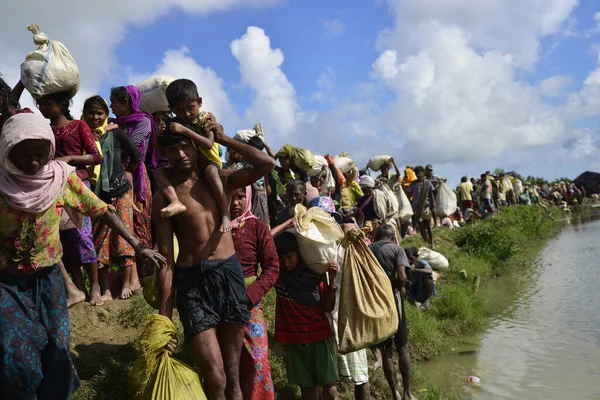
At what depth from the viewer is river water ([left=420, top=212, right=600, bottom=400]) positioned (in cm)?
622

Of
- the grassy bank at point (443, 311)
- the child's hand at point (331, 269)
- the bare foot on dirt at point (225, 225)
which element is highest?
the bare foot on dirt at point (225, 225)

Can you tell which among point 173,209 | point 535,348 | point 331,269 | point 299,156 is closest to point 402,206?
point 535,348

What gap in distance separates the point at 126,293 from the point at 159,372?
81.1 inches

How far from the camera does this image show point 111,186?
4.39m

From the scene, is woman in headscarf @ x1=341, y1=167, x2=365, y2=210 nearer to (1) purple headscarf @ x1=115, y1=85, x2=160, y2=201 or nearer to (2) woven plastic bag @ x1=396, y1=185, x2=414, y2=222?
(2) woven plastic bag @ x1=396, y1=185, x2=414, y2=222

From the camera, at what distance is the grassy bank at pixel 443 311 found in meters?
3.81

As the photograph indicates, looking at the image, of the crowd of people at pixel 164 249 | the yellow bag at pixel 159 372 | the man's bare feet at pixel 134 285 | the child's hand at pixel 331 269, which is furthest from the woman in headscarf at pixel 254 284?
the man's bare feet at pixel 134 285

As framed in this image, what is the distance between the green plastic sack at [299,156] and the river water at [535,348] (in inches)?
119

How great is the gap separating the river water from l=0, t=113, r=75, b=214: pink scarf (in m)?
5.15

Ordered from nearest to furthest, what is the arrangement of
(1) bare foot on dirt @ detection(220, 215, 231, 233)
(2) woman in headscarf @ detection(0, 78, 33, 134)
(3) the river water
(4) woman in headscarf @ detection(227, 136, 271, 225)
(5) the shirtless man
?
1. (5) the shirtless man
2. (1) bare foot on dirt @ detection(220, 215, 231, 233)
3. (2) woman in headscarf @ detection(0, 78, 33, 134)
4. (4) woman in headscarf @ detection(227, 136, 271, 225)
5. (3) the river water

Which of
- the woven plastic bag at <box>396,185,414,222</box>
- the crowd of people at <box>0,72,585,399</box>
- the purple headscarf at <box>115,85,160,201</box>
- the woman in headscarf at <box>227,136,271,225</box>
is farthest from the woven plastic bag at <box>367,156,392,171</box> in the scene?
the purple headscarf at <box>115,85,160,201</box>

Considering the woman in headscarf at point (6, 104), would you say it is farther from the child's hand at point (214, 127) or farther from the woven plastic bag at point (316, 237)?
the woven plastic bag at point (316, 237)

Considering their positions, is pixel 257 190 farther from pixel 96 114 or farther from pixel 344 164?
pixel 344 164

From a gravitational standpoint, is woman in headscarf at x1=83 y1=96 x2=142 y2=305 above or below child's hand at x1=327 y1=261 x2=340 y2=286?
above
